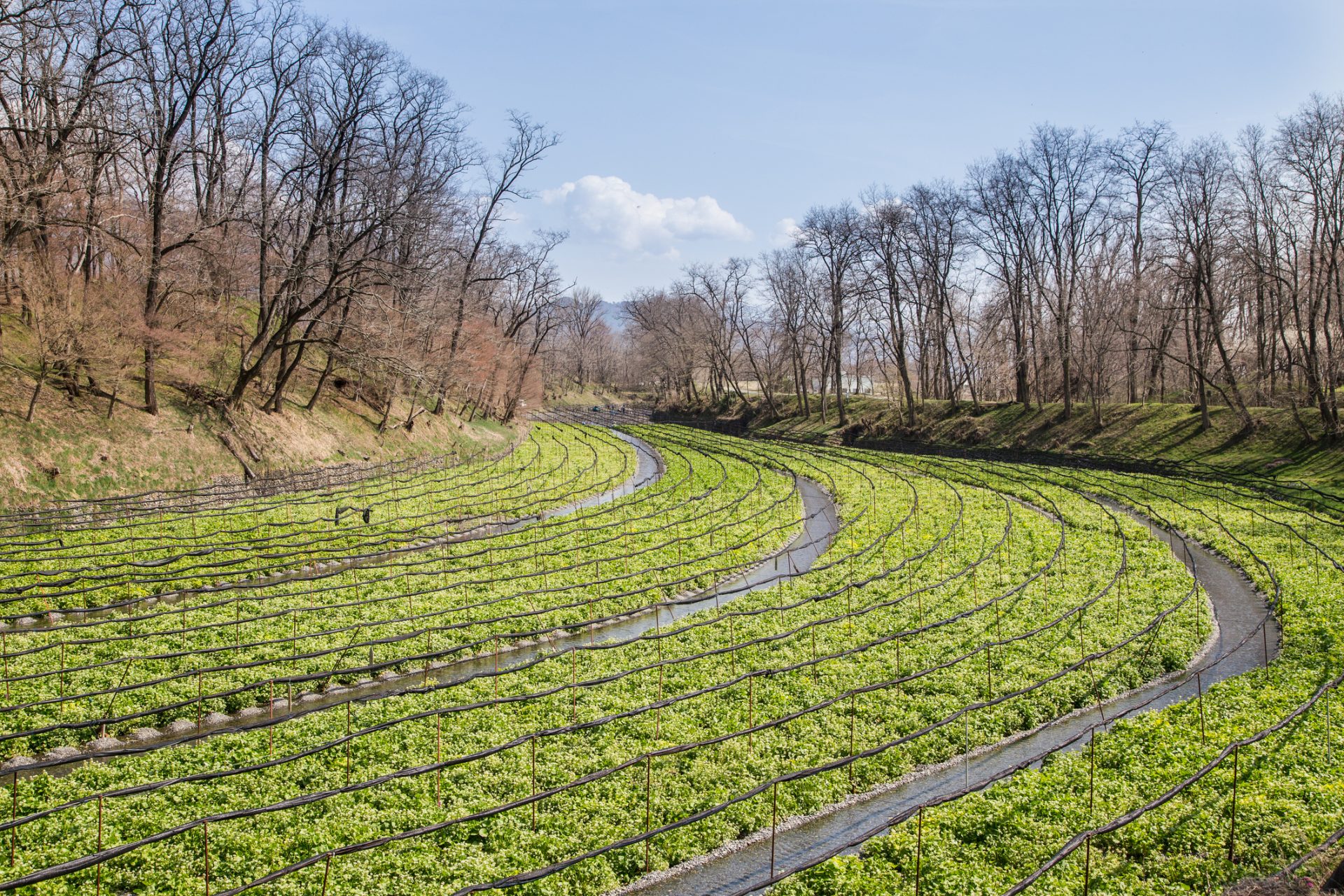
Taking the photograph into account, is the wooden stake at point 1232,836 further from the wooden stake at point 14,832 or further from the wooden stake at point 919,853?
the wooden stake at point 14,832

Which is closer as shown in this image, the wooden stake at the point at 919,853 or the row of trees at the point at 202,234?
the wooden stake at the point at 919,853

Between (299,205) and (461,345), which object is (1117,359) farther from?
(299,205)

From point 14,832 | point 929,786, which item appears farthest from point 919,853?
point 14,832

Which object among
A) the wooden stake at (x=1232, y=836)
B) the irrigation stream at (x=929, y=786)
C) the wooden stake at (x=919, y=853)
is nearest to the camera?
the wooden stake at (x=919, y=853)

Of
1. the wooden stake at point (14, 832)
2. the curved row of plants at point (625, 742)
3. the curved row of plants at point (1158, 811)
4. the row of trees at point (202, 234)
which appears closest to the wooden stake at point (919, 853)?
the curved row of plants at point (1158, 811)

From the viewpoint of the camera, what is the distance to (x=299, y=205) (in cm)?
4512

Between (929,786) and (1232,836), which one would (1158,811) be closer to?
(1232,836)

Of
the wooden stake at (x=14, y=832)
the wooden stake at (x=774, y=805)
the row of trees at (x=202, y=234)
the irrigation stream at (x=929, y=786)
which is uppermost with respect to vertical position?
the row of trees at (x=202, y=234)

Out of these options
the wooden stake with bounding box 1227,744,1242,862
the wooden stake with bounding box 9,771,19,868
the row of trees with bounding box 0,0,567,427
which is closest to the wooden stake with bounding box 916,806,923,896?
the wooden stake with bounding box 1227,744,1242,862

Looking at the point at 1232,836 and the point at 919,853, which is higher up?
the point at 919,853

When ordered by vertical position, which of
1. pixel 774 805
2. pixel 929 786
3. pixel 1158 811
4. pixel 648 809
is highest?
pixel 774 805

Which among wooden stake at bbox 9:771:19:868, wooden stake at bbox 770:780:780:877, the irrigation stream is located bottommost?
the irrigation stream

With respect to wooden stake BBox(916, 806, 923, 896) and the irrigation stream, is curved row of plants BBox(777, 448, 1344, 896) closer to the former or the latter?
wooden stake BBox(916, 806, 923, 896)

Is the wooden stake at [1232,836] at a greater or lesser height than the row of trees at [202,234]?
lesser
